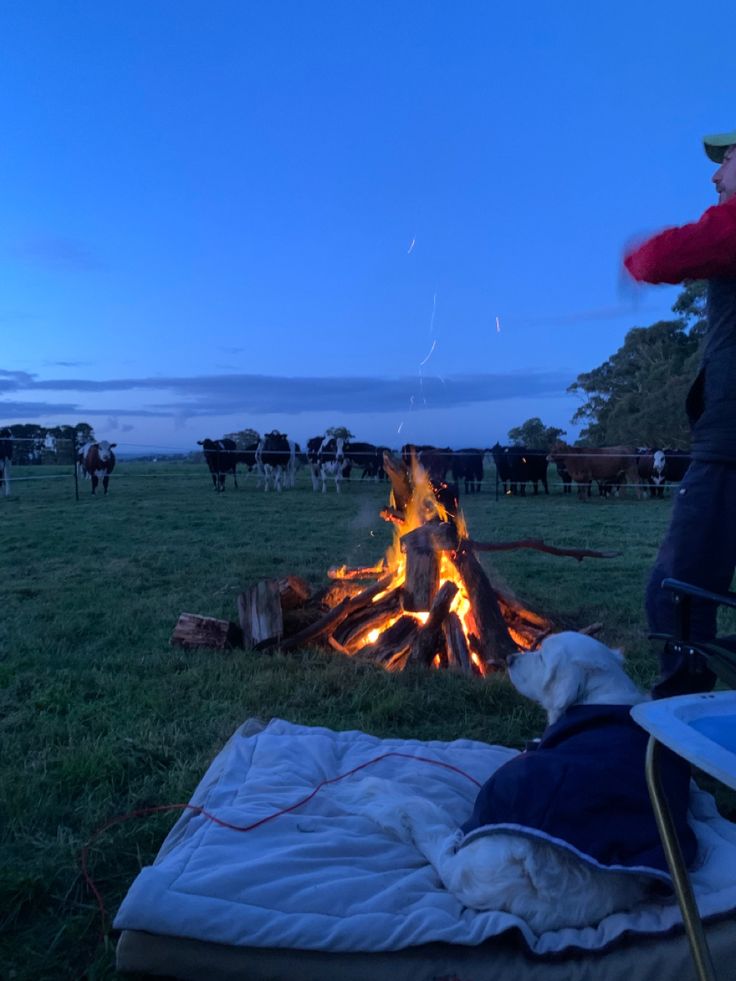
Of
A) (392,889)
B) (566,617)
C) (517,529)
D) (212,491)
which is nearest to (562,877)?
(392,889)

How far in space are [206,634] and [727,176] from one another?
4384 mm

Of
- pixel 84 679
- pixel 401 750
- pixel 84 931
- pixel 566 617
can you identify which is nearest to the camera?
pixel 84 931

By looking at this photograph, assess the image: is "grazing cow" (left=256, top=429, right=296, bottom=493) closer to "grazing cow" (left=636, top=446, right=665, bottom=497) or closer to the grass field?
"grazing cow" (left=636, top=446, right=665, bottom=497)

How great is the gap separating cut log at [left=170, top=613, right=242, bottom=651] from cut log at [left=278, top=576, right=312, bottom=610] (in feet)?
1.37

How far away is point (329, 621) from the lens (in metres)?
5.59

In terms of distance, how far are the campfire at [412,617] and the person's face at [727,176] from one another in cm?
306

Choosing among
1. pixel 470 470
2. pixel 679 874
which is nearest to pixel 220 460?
pixel 470 470

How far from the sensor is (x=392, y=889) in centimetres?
243

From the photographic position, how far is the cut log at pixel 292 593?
5.82 m

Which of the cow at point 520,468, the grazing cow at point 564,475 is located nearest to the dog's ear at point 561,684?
the cow at point 520,468

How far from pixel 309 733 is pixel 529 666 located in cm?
143

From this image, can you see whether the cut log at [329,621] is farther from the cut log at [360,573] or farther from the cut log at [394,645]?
the cut log at [360,573]

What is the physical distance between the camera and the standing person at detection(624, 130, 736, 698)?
9.31ft

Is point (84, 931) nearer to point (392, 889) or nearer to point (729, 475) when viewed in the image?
point (392, 889)
